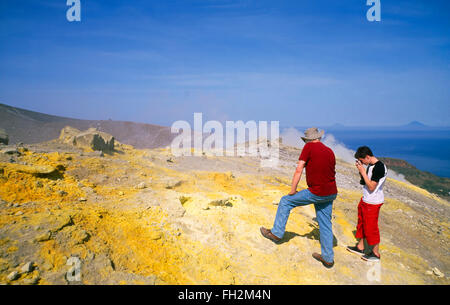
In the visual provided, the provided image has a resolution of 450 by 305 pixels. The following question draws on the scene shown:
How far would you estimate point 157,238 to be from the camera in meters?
4.05

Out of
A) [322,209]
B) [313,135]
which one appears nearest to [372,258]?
→ [322,209]

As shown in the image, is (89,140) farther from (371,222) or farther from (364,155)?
(371,222)

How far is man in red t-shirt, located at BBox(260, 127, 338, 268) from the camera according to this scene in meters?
3.92

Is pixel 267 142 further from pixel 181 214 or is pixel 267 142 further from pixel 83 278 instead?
pixel 83 278

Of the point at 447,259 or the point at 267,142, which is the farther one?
the point at 267,142

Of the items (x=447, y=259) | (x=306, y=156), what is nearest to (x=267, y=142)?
(x=447, y=259)

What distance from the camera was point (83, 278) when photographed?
2854 mm

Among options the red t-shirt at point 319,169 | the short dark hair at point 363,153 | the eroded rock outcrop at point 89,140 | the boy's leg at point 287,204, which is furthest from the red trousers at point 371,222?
the eroded rock outcrop at point 89,140

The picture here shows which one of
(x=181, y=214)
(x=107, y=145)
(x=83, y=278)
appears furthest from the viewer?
(x=107, y=145)

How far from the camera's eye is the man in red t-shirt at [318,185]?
3.92 meters

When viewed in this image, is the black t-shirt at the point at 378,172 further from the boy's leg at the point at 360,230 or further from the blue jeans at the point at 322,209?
the blue jeans at the point at 322,209

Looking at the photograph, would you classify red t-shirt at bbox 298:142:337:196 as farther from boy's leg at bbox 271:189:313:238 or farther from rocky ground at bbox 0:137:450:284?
rocky ground at bbox 0:137:450:284

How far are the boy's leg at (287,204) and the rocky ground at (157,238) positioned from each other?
38 cm
